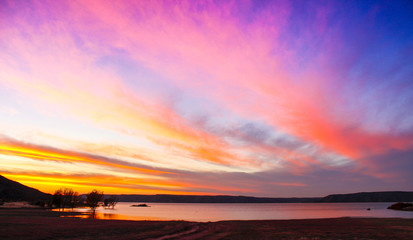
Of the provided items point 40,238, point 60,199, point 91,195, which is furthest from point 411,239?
point 60,199

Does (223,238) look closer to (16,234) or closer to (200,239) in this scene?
(200,239)

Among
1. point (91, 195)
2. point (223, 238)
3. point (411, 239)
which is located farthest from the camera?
point (91, 195)

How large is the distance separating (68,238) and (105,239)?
441cm

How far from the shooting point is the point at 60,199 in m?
134

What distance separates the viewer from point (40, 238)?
95.5 ft

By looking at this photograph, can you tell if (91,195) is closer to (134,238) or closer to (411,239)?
(134,238)

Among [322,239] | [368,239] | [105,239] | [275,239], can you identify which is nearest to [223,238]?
[275,239]

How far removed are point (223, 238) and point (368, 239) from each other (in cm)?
1682

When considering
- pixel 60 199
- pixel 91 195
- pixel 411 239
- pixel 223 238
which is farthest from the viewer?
pixel 60 199

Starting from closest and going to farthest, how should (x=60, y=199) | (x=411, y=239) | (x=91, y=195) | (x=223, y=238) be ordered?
(x=411, y=239) < (x=223, y=238) < (x=91, y=195) < (x=60, y=199)

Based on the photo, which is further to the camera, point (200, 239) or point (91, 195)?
point (91, 195)

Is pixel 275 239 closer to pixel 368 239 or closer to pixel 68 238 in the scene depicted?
pixel 368 239

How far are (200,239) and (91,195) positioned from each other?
110m

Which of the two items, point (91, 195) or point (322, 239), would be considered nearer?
point (322, 239)
